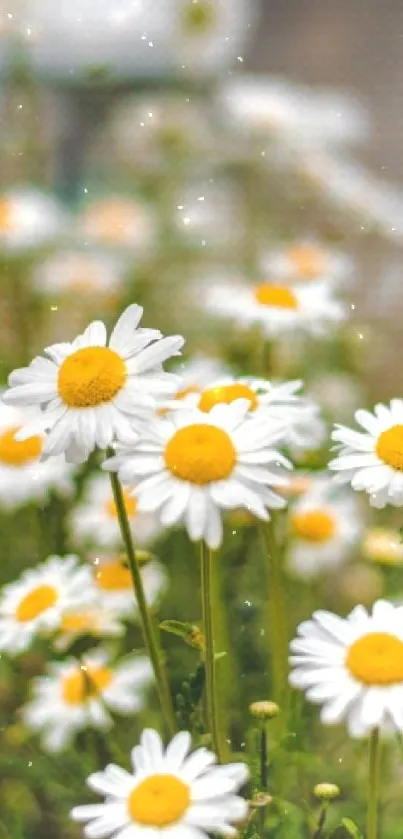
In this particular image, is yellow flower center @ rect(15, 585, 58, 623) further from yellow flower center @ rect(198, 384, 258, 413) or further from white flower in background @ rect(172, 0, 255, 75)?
white flower in background @ rect(172, 0, 255, 75)

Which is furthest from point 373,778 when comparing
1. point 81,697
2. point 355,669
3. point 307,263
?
point 307,263

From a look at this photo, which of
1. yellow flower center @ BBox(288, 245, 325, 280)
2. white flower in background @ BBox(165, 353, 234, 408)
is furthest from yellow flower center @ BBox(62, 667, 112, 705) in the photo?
yellow flower center @ BBox(288, 245, 325, 280)

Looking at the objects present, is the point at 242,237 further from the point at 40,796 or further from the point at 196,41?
the point at 40,796

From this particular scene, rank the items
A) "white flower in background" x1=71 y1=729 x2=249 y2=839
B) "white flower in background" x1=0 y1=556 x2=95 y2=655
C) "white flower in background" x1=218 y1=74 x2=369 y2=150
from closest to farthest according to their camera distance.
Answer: "white flower in background" x1=71 y1=729 x2=249 y2=839, "white flower in background" x1=0 y1=556 x2=95 y2=655, "white flower in background" x1=218 y1=74 x2=369 y2=150

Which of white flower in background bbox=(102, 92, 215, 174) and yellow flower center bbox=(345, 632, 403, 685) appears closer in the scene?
yellow flower center bbox=(345, 632, 403, 685)

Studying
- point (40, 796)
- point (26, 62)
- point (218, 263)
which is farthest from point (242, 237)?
point (40, 796)
